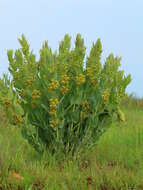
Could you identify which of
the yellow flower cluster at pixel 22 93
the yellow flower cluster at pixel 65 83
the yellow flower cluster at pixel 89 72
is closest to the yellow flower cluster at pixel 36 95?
the yellow flower cluster at pixel 22 93

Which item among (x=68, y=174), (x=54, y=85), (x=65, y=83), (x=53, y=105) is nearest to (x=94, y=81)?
(x=65, y=83)

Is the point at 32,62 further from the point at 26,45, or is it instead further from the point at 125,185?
the point at 125,185

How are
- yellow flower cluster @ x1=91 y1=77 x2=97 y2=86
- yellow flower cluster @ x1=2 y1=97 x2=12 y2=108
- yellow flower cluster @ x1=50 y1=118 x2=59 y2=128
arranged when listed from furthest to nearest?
yellow flower cluster @ x1=91 y1=77 x2=97 y2=86 → yellow flower cluster @ x1=50 y1=118 x2=59 y2=128 → yellow flower cluster @ x1=2 y1=97 x2=12 y2=108

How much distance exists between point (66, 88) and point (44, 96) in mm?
381

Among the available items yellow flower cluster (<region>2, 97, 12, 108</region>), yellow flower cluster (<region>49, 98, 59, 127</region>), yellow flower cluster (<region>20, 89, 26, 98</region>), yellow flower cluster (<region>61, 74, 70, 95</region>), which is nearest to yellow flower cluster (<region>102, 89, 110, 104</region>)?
yellow flower cluster (<region>61, 74, 70, 95</region>)

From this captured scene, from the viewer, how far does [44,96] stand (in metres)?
5.96

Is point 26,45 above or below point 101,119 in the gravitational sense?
above

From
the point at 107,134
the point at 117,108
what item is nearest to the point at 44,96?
the point at 117,108

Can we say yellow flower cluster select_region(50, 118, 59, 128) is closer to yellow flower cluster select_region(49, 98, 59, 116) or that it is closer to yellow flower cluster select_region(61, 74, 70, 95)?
yellow flower cluster select_region(49, 98, 59, 116)

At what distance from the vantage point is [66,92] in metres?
5.89

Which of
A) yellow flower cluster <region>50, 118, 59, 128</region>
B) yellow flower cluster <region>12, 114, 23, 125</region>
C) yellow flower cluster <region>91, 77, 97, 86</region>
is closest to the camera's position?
yellow flower cluster <region>12, 114, 23, 125</region>

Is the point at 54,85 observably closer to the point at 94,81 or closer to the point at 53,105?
the point at 53,105

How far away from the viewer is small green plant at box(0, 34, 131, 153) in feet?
19.2

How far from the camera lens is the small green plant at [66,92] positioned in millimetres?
5859
